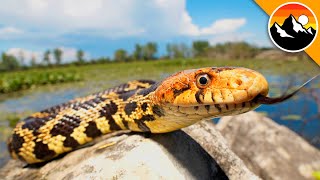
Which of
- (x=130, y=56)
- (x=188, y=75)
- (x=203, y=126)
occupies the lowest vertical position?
(x=130, y=56)

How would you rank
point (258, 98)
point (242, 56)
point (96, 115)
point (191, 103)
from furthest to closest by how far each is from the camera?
point (242, 56) → point (96, 115) → point (191, 103) → point (258, 98)

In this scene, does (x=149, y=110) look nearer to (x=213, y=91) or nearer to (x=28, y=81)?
(x=213, y=91)

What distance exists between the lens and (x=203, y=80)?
2.54 metres

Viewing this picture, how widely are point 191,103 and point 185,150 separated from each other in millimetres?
706

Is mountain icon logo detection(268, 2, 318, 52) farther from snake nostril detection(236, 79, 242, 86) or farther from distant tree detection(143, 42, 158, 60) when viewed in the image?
distant tree detection(143, 42, 158, 60)

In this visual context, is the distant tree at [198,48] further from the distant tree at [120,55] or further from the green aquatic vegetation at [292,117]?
the distant tree at [120,55]

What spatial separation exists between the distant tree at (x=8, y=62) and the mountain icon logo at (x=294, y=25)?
169ft

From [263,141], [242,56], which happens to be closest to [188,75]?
[263,141]

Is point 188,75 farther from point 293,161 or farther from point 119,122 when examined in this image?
point 293,161

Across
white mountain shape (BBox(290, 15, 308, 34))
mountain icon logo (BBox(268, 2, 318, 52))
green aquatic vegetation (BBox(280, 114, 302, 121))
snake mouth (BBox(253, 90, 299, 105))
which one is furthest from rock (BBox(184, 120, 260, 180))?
green aquatic vegetation (BBox(280, 114, 302, 121))

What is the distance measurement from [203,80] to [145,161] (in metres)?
0.73

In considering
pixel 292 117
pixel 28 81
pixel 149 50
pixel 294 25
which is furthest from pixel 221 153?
pixel 149 50

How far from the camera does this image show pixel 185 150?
313 centimetres

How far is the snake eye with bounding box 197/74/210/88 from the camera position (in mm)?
2514
